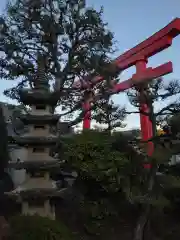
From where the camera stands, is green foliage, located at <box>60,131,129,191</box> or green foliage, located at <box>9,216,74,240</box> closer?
green foliage, located at <box>9,216,74,240</box>

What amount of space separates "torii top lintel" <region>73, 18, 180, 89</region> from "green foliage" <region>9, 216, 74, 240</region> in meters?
7.00

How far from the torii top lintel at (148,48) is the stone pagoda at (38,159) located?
12.4 ft

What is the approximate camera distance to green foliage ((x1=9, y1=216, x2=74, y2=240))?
759 cm

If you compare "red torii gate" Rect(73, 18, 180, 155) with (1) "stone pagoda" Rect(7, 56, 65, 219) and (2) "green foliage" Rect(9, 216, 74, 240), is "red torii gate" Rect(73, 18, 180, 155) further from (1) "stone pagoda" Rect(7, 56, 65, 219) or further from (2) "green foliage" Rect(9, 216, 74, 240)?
(2) "green foliage" Rect(9, 216, 74, 240)

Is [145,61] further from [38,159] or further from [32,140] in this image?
[38,159]

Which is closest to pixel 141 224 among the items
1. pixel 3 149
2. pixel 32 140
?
pixel 32 140

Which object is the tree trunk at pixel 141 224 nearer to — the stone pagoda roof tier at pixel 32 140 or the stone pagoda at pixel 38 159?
the stone pagoda at pixel 38 159

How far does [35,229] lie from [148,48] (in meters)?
11.0

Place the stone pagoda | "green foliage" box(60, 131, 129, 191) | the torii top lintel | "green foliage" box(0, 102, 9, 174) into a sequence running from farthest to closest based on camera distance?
the torii top lintel → "green foliage" box(0, 102, 9, 174) → "green foliage" box(60, 131, 129, 191) → the stone pagoda

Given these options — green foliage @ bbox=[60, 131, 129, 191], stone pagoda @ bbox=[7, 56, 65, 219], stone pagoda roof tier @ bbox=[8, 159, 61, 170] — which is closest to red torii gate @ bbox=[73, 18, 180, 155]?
green foliage @ bbox=[60, 131, 129, 191]

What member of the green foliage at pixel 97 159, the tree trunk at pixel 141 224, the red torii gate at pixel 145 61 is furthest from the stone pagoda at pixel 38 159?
the red torii gate at pixel 145 61

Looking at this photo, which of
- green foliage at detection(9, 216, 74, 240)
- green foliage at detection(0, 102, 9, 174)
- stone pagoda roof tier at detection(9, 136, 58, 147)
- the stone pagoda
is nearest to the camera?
green foliage at detection(9, 216, 74, 240)

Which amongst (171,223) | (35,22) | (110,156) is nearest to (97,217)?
(110,156)

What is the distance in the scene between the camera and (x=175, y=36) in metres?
13.3
